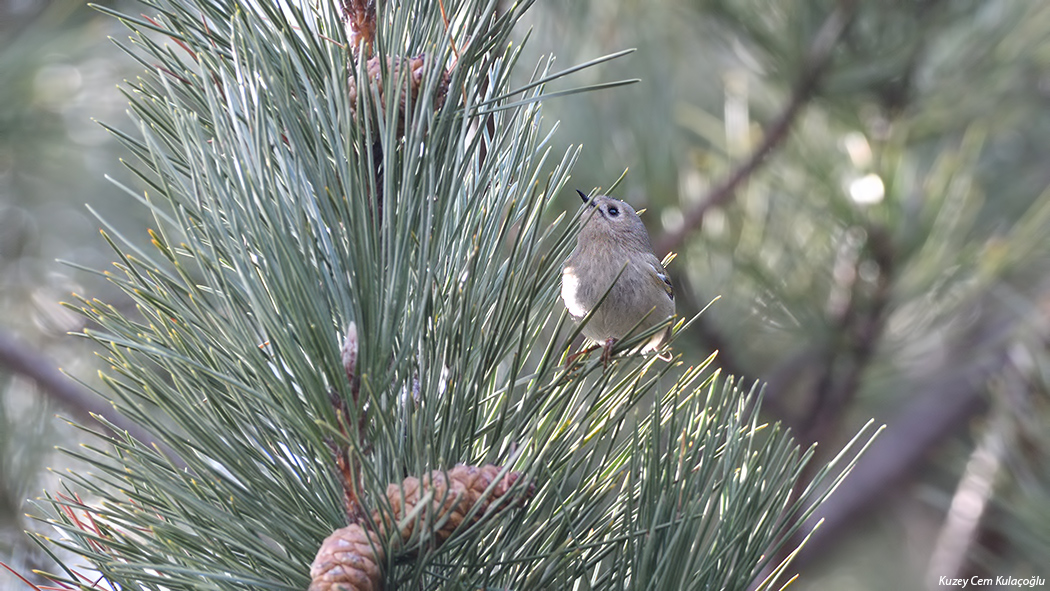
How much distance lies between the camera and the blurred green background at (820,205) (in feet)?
9.16

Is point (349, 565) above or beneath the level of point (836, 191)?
beneath

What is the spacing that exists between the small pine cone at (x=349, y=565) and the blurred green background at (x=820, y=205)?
6.44ft

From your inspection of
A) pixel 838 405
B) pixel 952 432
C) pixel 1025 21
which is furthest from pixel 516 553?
pixel 952 432

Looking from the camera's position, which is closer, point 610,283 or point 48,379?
point 610,283

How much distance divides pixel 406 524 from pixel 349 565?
0.08 m

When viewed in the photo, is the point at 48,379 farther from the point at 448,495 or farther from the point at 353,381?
the point at 448,495

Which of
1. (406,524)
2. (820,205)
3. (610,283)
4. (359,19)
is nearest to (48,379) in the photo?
(610,283)

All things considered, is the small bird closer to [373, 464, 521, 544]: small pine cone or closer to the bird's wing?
the bird's wing

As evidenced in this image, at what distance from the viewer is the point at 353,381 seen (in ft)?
3.72

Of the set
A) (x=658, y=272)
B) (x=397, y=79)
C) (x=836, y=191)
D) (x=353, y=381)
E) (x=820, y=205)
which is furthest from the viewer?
(x=820, y=205)

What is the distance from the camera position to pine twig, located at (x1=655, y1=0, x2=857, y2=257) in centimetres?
306

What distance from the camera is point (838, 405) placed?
2932mm

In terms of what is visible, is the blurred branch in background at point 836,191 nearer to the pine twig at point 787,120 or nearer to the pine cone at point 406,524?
the pine twig at point 787,120

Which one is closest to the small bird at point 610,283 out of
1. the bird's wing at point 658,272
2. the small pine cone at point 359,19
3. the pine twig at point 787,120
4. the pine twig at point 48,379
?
the bird's wing at point 658,272
